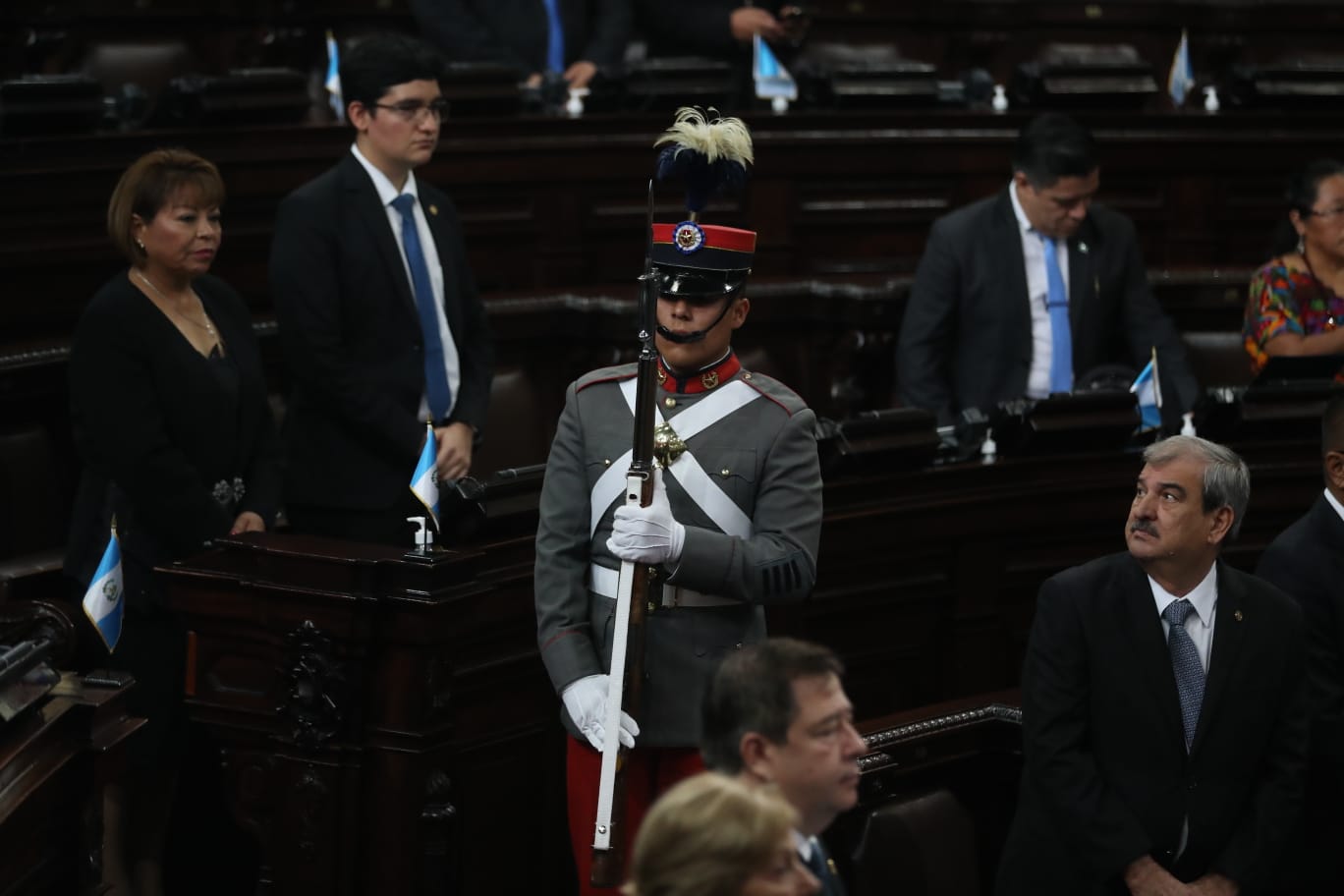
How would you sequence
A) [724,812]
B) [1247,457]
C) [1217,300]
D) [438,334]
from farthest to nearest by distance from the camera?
[1217,300] < [1247,457] < [438,334] < [724,812]

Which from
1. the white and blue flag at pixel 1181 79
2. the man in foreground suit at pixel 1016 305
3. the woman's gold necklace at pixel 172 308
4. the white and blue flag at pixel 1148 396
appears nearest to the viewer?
the woman's gold necklace at pixel 172 308

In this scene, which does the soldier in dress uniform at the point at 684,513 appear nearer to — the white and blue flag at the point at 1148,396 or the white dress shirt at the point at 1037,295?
the white and blue flag at the point at 1148,396

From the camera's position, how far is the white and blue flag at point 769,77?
18.6 feet

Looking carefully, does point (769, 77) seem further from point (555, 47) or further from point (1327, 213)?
point (1327, 213)

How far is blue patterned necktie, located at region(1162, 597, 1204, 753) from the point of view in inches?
117

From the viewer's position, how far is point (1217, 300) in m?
5.38

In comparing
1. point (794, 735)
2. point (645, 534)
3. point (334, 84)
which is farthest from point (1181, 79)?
point (794, 735)

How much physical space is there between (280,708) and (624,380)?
0.86 meters

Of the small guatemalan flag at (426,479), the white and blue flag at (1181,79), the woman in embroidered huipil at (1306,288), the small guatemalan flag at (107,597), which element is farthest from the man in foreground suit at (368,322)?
the white and blue flag at (1181,79)

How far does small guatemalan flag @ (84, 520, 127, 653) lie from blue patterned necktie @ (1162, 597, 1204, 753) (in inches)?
68.8

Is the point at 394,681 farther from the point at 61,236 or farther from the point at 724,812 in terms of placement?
the point at 61,236

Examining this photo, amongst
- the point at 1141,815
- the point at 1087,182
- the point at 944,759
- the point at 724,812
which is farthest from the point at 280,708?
the point at 1087,182

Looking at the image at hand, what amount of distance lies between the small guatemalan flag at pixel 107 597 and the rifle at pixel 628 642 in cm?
102

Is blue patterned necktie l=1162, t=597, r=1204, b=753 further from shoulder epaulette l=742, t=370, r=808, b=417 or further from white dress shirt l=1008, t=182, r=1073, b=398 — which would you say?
white dress shirt l=1008, t=182, r=1073, b=398
